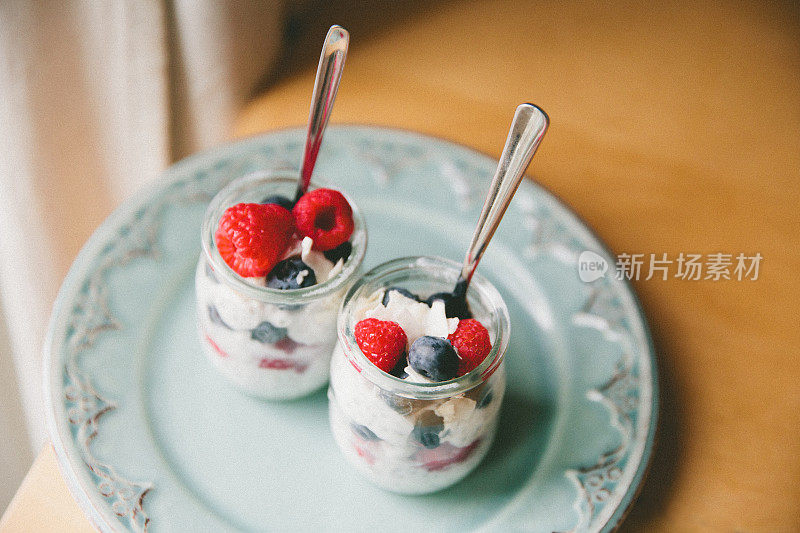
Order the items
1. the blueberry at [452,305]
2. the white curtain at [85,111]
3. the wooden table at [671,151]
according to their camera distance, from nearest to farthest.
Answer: the blueberry at [452,305] < the wooden table at [671,151] < the white curtain at [85,111]


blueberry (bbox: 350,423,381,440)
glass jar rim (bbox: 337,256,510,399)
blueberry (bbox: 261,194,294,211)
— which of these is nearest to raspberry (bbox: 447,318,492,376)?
glass jar rim (bbox: 337,256,510,399)

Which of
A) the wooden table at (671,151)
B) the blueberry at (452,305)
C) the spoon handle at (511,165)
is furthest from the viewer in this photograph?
the wooden table at (671,151)

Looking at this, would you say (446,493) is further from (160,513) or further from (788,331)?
(788,331)

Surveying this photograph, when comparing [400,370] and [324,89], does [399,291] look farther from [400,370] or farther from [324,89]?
[324,89]

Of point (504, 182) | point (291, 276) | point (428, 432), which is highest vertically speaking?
point (504, 182)

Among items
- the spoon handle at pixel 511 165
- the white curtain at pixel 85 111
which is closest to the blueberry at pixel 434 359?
the spoon handle at pixel 511 165

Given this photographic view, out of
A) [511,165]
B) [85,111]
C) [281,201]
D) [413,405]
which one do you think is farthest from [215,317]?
[85,111]

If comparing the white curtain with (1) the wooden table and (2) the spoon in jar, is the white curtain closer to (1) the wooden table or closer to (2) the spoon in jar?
(1) the wooden table

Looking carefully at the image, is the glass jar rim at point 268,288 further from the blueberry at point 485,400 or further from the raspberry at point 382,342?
the blueberry at point 485,400
